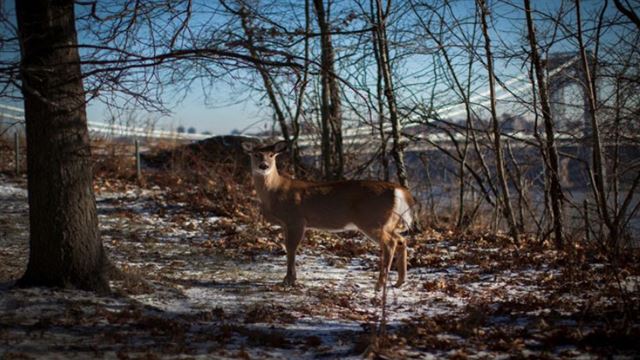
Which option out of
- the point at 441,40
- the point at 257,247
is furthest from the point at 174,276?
the point at 441,40

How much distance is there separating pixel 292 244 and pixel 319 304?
121cm

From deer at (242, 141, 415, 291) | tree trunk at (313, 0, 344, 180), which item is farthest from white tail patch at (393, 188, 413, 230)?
tree trunk at (313, 0, 344, 180)

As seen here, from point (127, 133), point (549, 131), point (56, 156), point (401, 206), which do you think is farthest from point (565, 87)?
point (127, 133)

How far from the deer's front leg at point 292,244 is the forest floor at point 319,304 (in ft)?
0.58

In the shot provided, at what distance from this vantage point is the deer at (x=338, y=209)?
6.27 metres

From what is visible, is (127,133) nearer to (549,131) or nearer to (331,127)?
(331,127)

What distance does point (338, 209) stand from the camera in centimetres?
646

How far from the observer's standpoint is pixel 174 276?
621 centimetres

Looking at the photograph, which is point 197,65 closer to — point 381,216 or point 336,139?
point 381,216

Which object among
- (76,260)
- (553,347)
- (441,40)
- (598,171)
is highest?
(441,40)

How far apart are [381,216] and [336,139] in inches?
219

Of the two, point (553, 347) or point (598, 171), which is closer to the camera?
point (553, 347)

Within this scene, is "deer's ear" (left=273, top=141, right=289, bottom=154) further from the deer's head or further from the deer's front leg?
the deer's front leg

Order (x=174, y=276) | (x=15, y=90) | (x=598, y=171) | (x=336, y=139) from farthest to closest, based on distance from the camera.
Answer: (x=336, y=139), (x=598, y=171), (x=174, y=276), (x=15, y=90)
